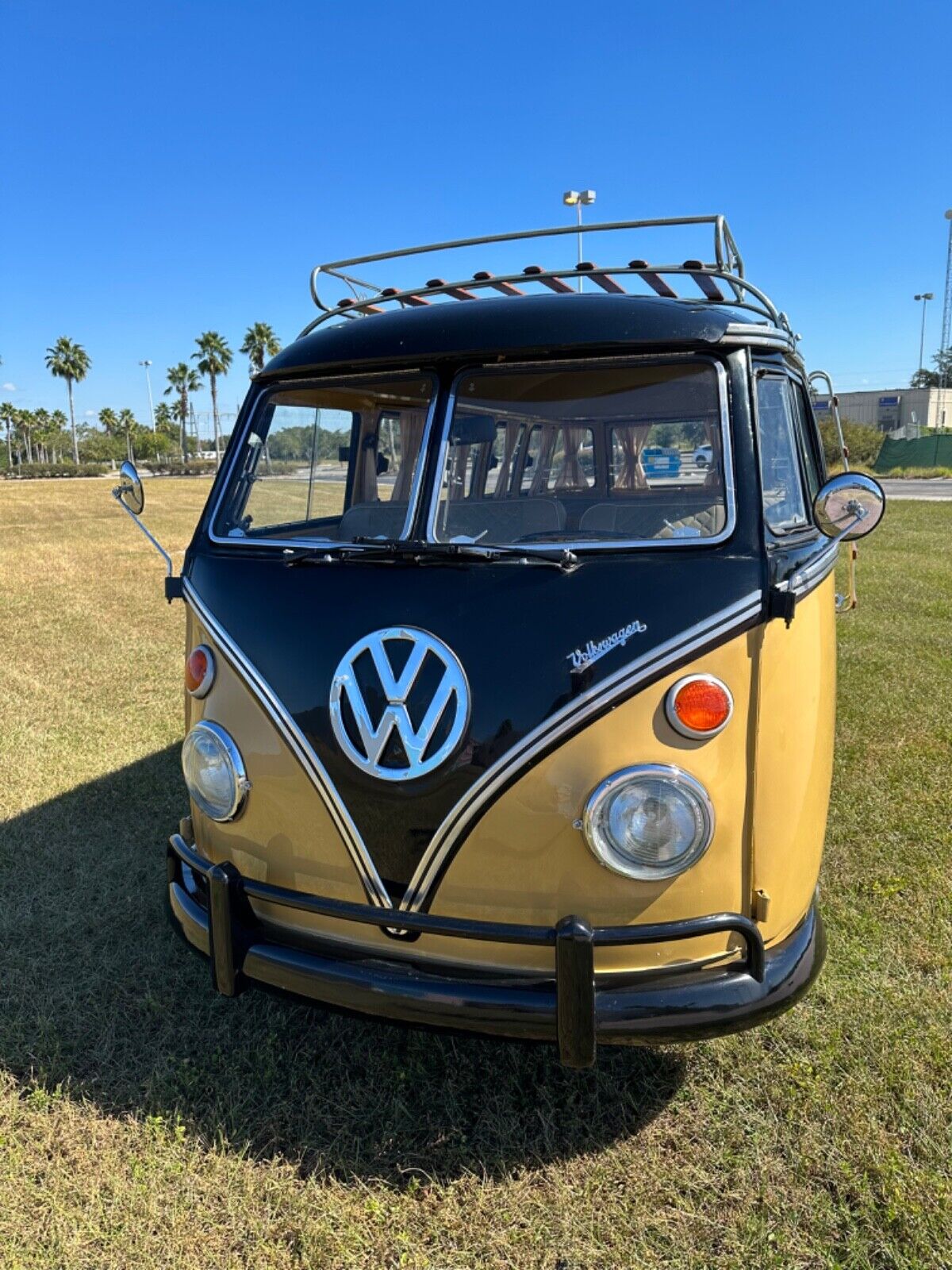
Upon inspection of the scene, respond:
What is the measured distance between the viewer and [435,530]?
8.69 feet

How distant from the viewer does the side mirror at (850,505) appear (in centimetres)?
236

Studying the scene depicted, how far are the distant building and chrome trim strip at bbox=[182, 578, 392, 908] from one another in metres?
54.3

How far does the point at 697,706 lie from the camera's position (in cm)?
219

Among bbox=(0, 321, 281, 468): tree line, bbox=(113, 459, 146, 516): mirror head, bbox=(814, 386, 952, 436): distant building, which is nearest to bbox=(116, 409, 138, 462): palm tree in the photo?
bbox=(0, 321, 281, 468): tree line

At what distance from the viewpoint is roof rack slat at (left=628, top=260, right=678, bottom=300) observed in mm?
3084

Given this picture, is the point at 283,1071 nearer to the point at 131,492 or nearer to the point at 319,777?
the point at 319,777

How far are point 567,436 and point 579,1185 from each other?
2.31m

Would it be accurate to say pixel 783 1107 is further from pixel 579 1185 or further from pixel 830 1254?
pixel 579 1185

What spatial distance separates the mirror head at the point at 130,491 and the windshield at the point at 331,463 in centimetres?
47

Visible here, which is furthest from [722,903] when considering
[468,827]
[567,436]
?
[567,436]

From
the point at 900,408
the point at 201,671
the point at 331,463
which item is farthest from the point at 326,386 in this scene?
the point at 900,408

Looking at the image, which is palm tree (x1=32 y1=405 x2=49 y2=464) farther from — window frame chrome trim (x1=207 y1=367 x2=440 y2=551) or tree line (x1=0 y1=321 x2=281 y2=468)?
window frame chrome trim (x1=207 y1=367 x2=440 y2=551)

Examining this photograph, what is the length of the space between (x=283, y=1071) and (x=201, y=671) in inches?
51.4

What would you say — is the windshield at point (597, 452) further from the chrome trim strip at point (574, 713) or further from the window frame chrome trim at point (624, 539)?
the chrome trim strip at point (574, 713)
